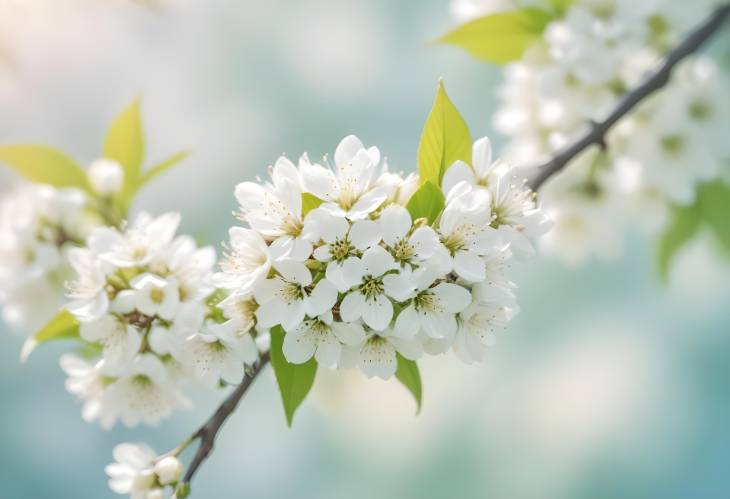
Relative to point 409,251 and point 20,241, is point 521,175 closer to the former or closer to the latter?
point 409,251

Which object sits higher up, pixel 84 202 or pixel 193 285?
pixel 84 202

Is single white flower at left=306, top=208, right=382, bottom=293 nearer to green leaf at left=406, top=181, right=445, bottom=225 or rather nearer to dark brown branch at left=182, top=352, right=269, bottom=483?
green leaf at left=406, top=181, right=445, bottom=225

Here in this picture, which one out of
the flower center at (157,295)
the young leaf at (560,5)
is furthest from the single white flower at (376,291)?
the young leaf at (560,5)

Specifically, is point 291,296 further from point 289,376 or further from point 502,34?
point 502,34

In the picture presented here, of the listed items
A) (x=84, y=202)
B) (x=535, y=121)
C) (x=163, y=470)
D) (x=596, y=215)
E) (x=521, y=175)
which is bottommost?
(x=163, y=470)

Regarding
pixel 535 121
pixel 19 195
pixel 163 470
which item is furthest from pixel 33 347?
pixel 535 121

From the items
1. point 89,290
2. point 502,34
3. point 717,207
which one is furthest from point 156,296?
point 717,207
